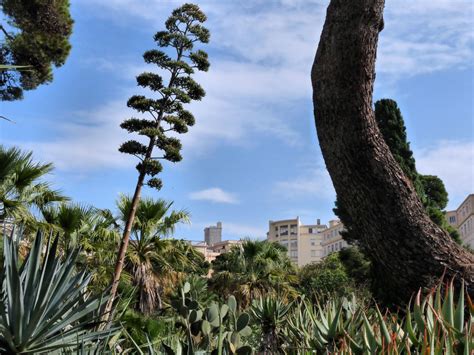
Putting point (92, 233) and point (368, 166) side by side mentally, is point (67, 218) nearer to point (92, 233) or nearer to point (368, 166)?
point (92, 233)

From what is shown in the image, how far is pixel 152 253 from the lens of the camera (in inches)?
605

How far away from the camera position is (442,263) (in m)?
3.98

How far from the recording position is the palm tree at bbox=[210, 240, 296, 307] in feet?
74.1

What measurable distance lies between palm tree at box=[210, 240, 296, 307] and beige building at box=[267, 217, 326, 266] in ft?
286

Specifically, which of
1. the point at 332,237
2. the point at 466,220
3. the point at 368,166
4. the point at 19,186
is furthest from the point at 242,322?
the point at 332,237

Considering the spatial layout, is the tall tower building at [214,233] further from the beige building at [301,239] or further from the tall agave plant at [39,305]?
the tall agave plant at [39,305]

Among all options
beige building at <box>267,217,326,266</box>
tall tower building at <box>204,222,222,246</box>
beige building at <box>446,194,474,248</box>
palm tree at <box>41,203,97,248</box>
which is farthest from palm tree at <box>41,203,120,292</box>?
tall tower building at <box>204,222,222,246</box>

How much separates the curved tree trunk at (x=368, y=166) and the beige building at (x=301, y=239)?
108m

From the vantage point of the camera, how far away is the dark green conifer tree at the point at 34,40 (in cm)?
1318

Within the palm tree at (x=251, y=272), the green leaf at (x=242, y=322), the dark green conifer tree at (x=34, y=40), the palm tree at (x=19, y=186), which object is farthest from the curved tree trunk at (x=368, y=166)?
the palm tree at (x=251, y=272)

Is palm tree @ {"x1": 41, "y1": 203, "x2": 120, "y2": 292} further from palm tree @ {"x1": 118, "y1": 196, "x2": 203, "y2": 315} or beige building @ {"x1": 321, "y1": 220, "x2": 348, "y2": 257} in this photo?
beige building @ {"x1": 321, "y1": 220, "x2": 348, "y2": 257}

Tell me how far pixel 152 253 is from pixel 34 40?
660cm

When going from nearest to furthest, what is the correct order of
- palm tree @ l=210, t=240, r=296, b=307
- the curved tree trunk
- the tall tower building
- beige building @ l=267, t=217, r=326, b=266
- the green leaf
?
the curved tree trunk, the green leaf, palm tree @ l=210, t=240, r=296, b=307, beige building @ l=267, t=217, r=326, b=266, the tall tower building

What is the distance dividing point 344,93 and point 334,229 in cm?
9534
